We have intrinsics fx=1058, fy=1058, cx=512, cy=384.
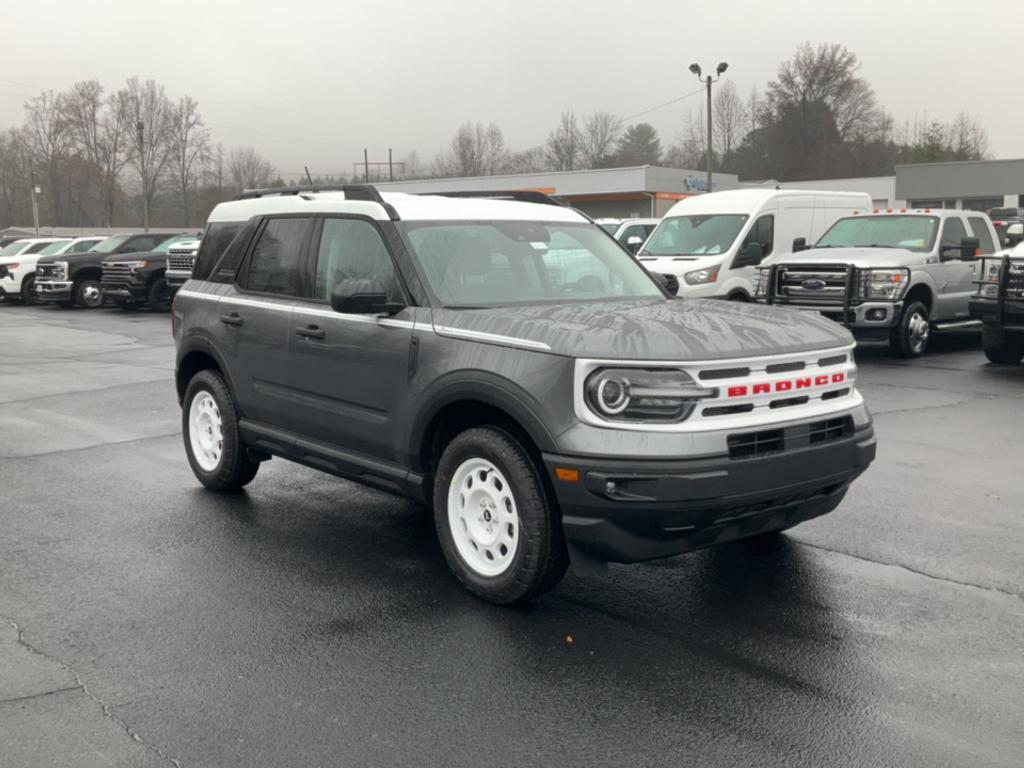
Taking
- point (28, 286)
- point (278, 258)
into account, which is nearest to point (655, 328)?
point (278, 258)

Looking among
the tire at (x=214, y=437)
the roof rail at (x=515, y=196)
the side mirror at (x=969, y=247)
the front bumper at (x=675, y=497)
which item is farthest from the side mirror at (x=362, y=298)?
the side mirror at (x=969, y=247)

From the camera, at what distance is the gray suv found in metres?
4.29

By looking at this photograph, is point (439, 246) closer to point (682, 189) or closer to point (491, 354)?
point (491, 354)

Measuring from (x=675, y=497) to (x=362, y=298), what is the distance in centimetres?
187

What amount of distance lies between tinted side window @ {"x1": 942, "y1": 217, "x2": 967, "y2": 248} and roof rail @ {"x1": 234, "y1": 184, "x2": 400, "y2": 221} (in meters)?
10.7

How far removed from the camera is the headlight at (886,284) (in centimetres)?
1363

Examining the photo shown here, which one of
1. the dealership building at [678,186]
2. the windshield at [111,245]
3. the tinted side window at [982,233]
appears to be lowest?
the tinted side window at [982,233]

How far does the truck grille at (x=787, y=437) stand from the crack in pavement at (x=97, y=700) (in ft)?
7.83

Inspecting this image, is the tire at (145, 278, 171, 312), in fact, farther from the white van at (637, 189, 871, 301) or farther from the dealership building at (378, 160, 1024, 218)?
the dealership building at (378, 160, 1024, 218)

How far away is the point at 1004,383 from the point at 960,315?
341cm

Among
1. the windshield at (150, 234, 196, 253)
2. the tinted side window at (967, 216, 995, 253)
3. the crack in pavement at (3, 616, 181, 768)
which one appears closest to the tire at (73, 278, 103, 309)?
the windshield at (150, 234, 196, 253)

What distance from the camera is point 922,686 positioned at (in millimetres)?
3918

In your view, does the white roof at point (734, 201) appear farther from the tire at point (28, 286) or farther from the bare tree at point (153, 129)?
the bare tree at point (153, 129)

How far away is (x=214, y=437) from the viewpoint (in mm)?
6984
